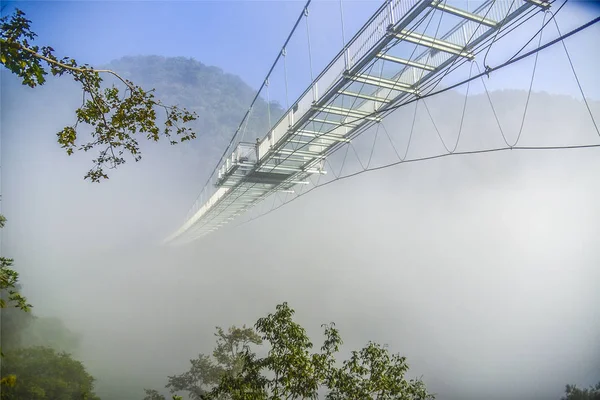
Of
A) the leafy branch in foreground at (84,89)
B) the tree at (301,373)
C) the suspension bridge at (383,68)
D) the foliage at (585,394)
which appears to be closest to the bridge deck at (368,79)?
the suspension bridge at (383,68)

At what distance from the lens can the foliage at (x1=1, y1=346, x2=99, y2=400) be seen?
51.1ft

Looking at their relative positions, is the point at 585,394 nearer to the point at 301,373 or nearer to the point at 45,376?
the point at 301,373

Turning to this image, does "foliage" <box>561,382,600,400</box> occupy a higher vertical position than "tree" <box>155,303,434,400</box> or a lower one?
lower

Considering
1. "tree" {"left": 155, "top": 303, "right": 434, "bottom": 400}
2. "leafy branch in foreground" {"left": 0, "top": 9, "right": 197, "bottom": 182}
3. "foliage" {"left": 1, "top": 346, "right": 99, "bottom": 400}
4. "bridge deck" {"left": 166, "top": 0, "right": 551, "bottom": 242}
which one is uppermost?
"bridge deck" {"left": 166, "top": 0, "right": 551, "bottom": 242}

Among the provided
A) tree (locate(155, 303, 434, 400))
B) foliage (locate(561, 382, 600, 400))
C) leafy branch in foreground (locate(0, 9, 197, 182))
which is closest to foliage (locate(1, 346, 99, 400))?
tree (locate(155, 303, 434, 400))

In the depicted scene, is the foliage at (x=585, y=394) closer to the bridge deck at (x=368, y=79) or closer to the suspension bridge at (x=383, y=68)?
the bridge deck at (x=368, y=79)

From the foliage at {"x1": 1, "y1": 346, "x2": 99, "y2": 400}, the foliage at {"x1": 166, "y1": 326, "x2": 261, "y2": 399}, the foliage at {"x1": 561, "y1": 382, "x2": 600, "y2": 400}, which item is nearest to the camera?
the foliage at {"x1": 1, "y1": 346, "x2": 99, "y2": 400}

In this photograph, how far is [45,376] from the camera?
16641 millimetres

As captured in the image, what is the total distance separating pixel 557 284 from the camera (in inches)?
2398

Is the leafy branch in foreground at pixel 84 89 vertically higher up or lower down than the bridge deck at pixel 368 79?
lower down

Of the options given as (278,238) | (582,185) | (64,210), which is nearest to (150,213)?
(64,210)

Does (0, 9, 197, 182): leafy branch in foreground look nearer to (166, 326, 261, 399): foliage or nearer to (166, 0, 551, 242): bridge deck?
(166, 0, 551, 242): bridge deck

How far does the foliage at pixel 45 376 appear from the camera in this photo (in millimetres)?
15562

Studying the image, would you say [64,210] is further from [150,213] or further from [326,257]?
[326,257]
